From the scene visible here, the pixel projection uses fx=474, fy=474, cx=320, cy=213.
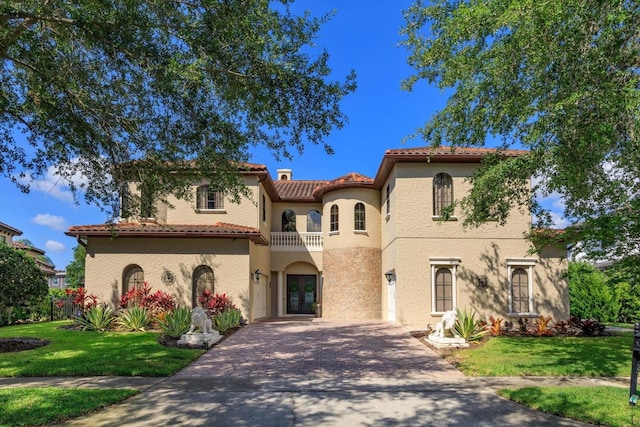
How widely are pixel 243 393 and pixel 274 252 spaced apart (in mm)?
17089

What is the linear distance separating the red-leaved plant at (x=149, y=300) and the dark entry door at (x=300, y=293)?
861 cm

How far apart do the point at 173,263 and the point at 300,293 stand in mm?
8739

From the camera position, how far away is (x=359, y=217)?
903 inches

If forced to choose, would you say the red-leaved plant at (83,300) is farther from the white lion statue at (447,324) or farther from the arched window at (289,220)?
the white lion statue at (447,324)

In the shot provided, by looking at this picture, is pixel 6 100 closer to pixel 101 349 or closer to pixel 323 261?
pixel 101 349

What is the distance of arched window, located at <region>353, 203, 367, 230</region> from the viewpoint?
2284cm

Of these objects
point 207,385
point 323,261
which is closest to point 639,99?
point 207,385

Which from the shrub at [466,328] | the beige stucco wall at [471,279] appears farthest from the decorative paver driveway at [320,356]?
the beige stucco wall at [471,279]

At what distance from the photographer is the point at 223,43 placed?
6859 millimetres

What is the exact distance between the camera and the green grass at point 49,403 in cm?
644

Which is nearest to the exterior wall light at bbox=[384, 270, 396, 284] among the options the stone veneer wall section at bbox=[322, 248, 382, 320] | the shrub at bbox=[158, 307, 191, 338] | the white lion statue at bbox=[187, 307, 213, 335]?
the stone veneer wall section at bbox=[322, 248, 382, 320]

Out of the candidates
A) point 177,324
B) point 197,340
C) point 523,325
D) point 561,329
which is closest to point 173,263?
point 177,324

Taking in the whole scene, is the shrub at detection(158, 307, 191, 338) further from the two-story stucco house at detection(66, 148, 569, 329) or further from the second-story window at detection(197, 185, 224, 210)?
the second-story window at detection(197, 185, 224, 210)

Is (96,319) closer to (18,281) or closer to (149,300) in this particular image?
(149,300)
